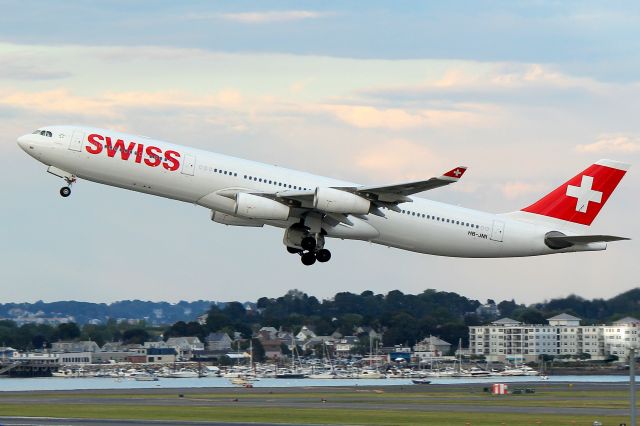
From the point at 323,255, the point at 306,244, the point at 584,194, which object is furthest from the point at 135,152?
the point at 584,194

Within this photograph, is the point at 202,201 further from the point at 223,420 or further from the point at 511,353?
the point at 511,353

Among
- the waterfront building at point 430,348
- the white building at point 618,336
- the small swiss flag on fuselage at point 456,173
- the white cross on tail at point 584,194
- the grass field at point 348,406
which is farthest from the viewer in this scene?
the waterfront building at point 430,348

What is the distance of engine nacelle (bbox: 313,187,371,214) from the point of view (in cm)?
6512

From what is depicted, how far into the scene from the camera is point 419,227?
69.4 metres

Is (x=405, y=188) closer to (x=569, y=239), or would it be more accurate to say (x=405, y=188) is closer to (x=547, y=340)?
(x=569, y=239)

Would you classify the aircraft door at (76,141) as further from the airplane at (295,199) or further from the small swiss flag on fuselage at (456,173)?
the small swiss flag on fuselage at (456,173)

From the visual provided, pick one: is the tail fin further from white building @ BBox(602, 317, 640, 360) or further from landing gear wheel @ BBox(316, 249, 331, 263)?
white building @ BBox(602, 317, 640, 360)

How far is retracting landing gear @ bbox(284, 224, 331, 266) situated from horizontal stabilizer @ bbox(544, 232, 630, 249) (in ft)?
45.5

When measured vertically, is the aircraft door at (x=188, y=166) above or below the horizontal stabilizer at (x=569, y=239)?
above

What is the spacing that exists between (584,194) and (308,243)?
18639 millimetres

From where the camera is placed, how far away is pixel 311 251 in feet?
227

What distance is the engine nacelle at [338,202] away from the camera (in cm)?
6512

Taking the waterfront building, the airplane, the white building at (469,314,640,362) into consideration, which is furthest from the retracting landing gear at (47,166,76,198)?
the waterfront building

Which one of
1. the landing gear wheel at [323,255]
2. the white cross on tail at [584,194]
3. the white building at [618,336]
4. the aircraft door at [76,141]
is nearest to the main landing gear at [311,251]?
the landing gear wheel at [323,255]
